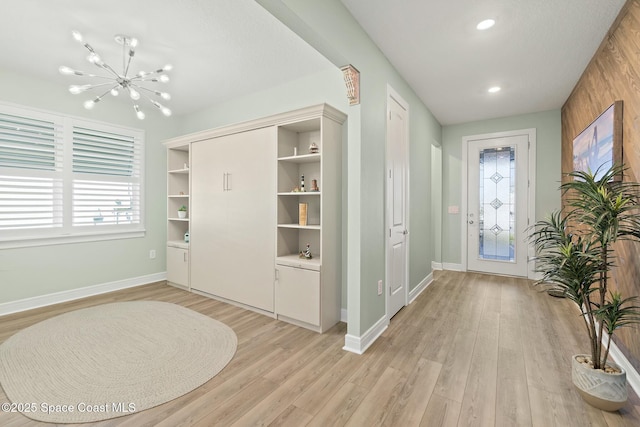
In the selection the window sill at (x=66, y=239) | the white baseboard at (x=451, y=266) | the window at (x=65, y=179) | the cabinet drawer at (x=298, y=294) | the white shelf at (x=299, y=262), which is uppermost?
the window at (x=65, y=179)

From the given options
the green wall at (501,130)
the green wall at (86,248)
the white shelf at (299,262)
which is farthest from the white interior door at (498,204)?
the green wall at (86,248)

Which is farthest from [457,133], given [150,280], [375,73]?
[150,280]

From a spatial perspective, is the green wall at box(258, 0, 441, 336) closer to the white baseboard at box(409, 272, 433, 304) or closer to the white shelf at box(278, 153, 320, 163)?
the white shelf at box(278, 153, 320, 163)

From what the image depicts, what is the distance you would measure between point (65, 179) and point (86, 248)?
92 cm

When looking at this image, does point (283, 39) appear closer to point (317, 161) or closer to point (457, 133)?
point (317, 161)

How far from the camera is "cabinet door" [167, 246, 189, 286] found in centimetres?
403

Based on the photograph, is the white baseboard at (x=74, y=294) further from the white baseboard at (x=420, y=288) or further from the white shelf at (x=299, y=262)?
the white baseboard at (x=420, y=288)

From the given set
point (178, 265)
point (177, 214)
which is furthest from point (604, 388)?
point (177, 214)

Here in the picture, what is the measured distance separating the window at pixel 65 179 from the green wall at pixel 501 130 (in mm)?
5135

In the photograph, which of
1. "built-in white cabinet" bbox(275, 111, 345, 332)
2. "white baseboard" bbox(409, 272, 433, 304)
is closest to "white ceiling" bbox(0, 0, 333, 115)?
"built-in white cabinet" bbox(275, 111, 345, 332)

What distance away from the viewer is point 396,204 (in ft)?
10.4

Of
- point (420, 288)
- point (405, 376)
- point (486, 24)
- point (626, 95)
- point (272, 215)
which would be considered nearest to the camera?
point (405, 376)

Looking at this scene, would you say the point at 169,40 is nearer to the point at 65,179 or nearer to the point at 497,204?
the point at 65,179

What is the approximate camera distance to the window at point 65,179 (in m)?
3.22
